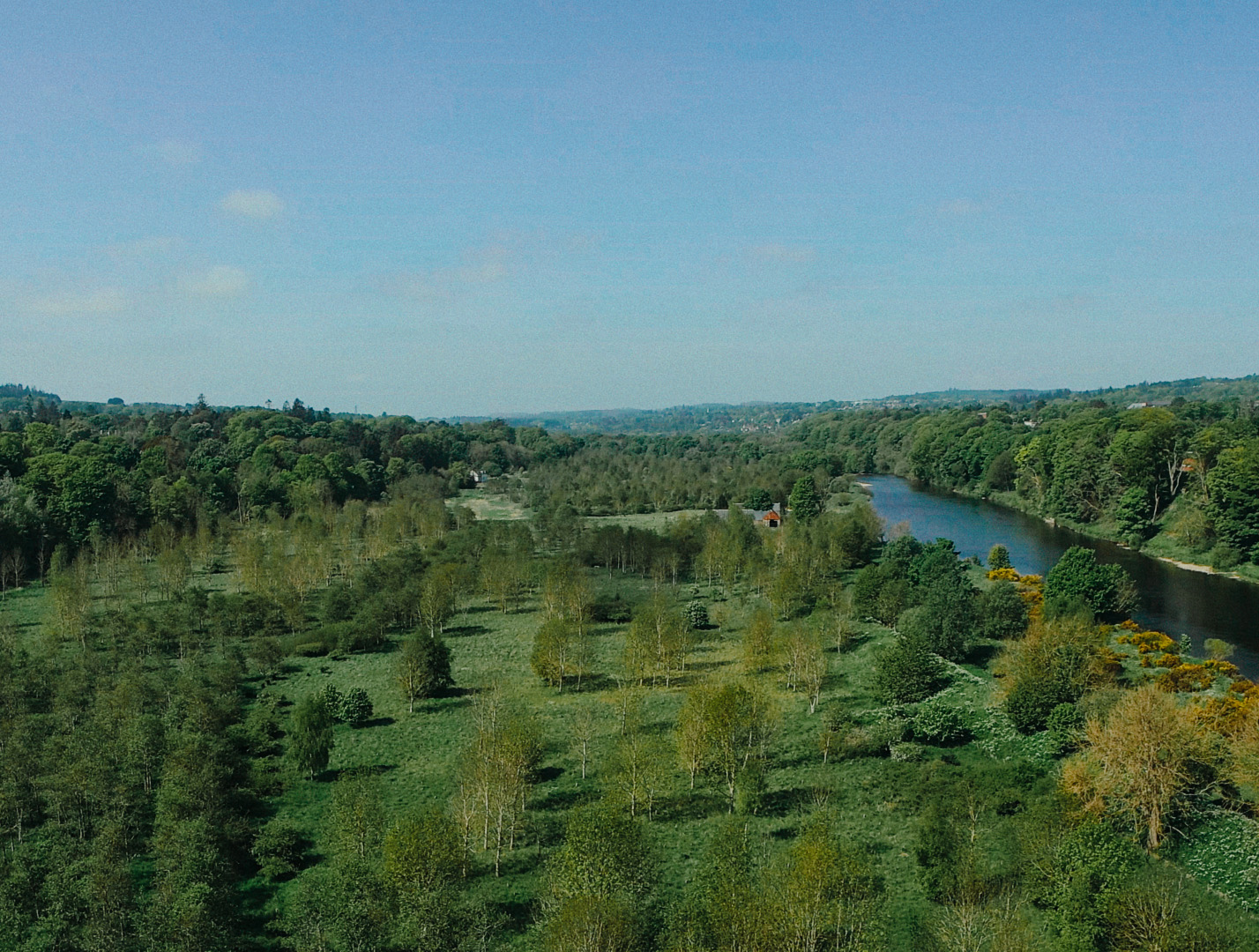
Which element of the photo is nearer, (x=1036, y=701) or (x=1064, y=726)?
(x=1064, y=726)

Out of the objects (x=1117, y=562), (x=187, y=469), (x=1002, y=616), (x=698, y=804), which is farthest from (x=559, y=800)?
(x=187, y=469)

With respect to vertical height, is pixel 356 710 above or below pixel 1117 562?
below

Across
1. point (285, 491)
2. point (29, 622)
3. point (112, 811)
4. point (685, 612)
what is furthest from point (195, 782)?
point (285, 491)

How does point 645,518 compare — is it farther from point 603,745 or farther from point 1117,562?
point 603,745

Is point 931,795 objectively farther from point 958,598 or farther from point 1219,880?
point 958,598

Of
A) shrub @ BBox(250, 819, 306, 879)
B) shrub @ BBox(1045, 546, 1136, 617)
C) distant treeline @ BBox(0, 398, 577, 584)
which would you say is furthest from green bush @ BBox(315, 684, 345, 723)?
distant treeline @ BBox(0, 398, 577, 584)
